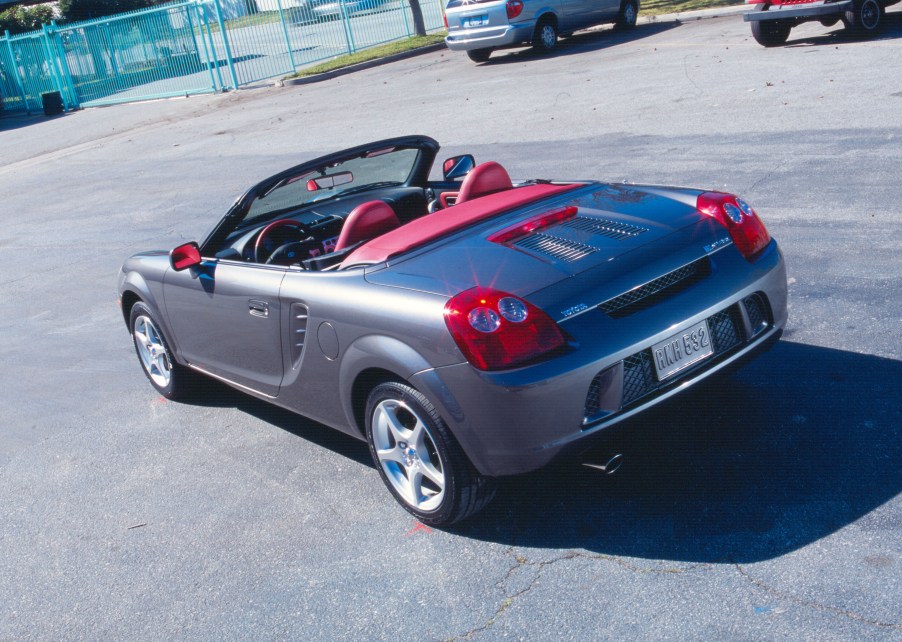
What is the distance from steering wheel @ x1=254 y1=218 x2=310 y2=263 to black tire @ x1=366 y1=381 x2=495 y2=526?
1290mm

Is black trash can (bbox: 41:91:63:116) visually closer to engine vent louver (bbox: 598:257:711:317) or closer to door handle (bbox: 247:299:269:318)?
door handle (bbox: 247:299:269:318)

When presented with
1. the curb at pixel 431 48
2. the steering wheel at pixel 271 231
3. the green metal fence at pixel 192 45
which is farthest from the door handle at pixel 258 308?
the green metal fence at pixel 192 45

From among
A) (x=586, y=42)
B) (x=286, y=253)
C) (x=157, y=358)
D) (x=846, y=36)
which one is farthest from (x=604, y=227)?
(x=586, y=42)

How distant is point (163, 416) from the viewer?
605 cm

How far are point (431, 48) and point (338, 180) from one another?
20805 mm

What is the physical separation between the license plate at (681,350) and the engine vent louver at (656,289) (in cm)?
17

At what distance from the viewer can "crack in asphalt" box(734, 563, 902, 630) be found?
10.1ft

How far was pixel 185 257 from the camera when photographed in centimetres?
518

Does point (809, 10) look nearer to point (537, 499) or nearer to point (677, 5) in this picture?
point (677, 5)

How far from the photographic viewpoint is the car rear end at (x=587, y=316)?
3.60m

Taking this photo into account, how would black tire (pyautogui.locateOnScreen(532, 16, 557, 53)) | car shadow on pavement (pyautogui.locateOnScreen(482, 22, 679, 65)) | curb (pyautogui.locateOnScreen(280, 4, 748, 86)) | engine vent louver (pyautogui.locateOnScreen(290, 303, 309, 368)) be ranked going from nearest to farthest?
engine vent louver (pyautogui.locateOnScreen(290, 303, 309, 368)), car shadow on pavement (pyautogui.locateOnScreen(482, 22, 679, 65)), black tire (pyautogui.locateOnScreen(532, 16, 557, 53)), curb (pyautogui.locateOnScreen(280, 4, 748, 86))

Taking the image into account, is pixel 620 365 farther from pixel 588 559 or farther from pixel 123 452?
pixel 123 452

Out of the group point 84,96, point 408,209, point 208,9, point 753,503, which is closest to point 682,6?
point 208,9

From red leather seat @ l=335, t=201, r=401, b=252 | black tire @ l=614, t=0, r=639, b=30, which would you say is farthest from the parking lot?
black tire @ l=614, t=0, r=639, b=30
